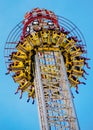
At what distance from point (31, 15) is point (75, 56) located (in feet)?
19.6

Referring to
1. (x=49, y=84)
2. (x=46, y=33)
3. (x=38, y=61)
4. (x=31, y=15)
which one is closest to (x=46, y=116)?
(x=49, y=84)

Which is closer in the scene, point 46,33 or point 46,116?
point 46,116

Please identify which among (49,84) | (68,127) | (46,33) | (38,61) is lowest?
(68,127)

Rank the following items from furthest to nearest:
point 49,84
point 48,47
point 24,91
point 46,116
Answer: point 24,91 → point 48,47 → point 49,84 → point 46,116

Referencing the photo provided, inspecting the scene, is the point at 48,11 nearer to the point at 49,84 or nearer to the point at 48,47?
the point at 48,47

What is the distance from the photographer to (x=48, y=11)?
41.2 m

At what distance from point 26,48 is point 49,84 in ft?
16.0

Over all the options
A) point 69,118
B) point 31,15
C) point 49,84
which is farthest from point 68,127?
point 31,15

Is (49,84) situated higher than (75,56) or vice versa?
(75,56)

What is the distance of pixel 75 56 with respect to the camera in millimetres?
38250

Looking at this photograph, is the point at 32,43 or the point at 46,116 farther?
the point at 32,43

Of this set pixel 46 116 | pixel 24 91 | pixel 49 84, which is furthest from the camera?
pixel 24 91

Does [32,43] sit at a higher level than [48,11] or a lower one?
lower

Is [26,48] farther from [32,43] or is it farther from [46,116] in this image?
[46,116]
